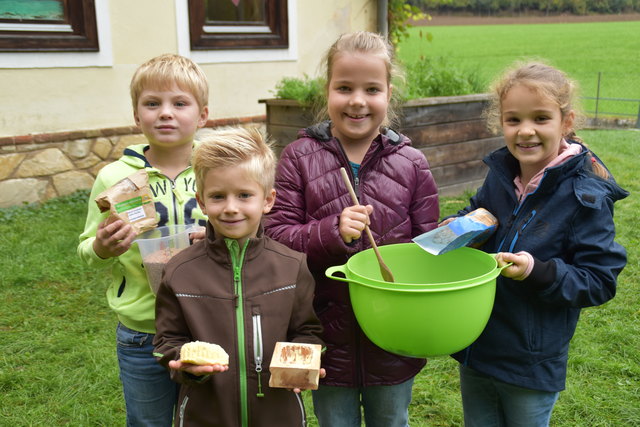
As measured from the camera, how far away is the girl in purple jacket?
1.78 meters

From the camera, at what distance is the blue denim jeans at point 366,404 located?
6.09 ft

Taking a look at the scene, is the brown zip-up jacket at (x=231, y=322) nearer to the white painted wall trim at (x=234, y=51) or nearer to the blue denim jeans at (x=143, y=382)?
the blue denim jeans at (x=143, y=382)

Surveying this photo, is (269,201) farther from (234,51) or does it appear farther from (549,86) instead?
(234,51)

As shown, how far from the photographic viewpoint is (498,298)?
175 centimetres

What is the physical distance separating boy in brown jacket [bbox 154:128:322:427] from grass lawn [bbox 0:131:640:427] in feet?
3.77

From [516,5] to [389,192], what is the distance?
3871 centimetres

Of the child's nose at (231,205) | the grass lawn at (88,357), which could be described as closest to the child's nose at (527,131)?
the child's nose at (231,205)

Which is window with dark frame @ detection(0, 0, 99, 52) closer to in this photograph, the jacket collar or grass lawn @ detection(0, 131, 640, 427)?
grass lawn @ detection(0, 131, 640, 427)

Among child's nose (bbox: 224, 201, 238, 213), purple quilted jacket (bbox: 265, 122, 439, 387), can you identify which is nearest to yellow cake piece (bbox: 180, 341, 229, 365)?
child's nose (bbox: 224, 201, 238, 213)

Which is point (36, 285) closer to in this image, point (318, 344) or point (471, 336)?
point (318, 344)

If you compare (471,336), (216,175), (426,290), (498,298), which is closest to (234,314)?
(216,175)

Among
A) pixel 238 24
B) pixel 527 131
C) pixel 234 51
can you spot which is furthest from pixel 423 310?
pixel 238 24

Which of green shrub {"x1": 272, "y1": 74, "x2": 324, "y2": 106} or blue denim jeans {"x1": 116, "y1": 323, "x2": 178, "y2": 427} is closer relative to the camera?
blue denim jeans {"x1": 116, "y1": 323, "x2": 178, "y2": 427}

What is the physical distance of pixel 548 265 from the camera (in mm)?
1564
